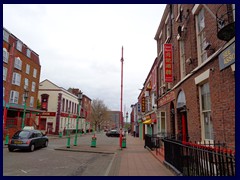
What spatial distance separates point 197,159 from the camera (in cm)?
546

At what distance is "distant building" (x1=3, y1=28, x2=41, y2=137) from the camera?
24.7m

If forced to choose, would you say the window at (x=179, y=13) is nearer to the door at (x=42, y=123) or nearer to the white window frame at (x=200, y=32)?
the white window frame at (x=200, y=32)

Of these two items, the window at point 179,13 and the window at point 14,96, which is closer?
the window at point 179,13

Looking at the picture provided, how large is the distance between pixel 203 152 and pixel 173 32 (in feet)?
30.1

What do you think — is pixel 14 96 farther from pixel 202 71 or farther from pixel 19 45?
pixel 202 71

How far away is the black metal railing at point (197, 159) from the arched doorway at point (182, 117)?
2.80 metres

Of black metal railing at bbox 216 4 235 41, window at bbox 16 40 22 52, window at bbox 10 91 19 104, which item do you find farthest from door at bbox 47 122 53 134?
black metal railing at bbox 216 4 235 41

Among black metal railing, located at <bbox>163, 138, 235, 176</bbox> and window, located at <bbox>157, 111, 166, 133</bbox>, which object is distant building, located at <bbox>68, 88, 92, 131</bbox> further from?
black metal railing, located at <bbox>163, 138, 235, 176</bbox>

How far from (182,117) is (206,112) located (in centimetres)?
267

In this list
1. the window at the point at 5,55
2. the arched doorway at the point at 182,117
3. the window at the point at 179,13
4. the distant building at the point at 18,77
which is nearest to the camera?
the arched doorway at the point at 182,117

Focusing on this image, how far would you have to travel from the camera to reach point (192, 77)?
9133 millimetres

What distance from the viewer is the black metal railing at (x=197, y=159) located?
4653mm

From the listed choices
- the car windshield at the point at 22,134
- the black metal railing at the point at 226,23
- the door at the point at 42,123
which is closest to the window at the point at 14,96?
the door at the point at 42,123

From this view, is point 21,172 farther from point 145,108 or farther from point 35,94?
point 35,94
